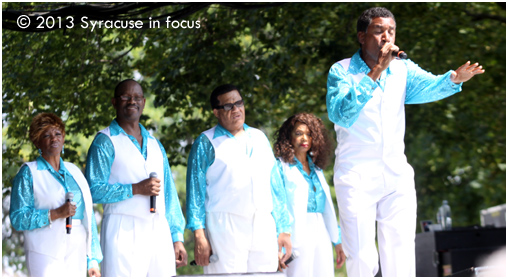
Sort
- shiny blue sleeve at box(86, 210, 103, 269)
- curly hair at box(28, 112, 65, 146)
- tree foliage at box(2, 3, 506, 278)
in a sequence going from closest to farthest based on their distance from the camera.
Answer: shiny blue sleeve at box(86, 210, 103, 269), curly hair at box(28, 112, 65, 146), tree foliage at box(2, 3, 506, 278)

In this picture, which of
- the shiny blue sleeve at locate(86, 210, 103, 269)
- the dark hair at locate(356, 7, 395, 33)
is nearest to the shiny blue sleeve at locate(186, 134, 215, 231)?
the shiny blue sleeve at locate(86, 210, 103, 269)

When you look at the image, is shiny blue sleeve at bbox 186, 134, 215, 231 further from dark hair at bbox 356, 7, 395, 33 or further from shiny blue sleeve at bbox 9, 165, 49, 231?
dark hair at bbox 356, 7, 395, 33

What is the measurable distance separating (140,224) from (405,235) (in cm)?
181

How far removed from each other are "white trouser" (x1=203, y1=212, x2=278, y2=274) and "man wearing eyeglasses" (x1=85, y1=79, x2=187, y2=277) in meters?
0.31

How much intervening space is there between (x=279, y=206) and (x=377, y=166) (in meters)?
1.22

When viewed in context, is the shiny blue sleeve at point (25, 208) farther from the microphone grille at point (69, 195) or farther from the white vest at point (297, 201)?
the white vest at point (297, 201)

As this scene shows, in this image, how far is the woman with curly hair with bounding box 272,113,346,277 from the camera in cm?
559

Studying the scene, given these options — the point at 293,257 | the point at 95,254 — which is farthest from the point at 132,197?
the point at 293,257

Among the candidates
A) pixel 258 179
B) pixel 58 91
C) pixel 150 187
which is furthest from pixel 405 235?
pixel 58 91

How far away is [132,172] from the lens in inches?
193

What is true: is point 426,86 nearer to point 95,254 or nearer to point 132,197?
point 132,197

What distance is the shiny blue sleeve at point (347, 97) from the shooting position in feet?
12.5

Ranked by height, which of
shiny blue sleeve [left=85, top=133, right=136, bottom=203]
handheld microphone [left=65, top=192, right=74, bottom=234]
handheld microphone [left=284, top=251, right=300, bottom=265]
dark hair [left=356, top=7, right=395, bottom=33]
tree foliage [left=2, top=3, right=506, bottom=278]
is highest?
tree foliage [left=2, top=3, right=506, bottom=278]

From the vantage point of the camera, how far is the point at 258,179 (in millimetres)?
4859
